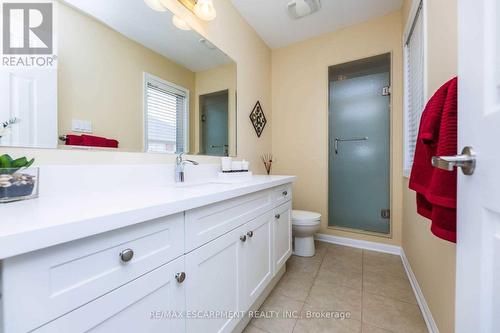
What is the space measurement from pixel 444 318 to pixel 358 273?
32.2 inches

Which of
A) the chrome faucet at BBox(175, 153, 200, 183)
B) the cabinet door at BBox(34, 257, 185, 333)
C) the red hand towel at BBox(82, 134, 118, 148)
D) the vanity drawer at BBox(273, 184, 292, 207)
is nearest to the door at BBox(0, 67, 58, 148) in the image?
the red hand towel at BBox(82, 134, 118, 148)

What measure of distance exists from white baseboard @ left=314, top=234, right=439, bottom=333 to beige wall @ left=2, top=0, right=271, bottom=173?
116cm

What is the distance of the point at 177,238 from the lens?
0.72m

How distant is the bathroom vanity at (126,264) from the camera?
0.40 m

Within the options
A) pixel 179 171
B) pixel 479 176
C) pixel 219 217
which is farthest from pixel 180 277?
pixel 479 176

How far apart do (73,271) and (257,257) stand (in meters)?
0.96

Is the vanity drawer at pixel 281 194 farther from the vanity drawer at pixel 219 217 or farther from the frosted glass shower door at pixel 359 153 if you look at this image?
the frosted glass shower door at pixel 359 153

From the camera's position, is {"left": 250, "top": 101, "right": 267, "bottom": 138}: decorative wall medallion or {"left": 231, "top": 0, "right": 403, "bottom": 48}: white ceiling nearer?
{"left": 231, "top": 0, "right": 403, "bottom": 48}: white ceiling

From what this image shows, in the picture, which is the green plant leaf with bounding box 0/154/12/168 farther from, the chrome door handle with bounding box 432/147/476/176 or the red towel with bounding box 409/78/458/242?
the red towel with bounding box 409/78/458/242

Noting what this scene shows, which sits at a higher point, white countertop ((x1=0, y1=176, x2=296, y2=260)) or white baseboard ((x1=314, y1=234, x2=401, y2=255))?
white countertop ((x1=0, y1=176, x2=296, y2=260))

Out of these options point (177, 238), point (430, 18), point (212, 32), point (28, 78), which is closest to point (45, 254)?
point (177, 238)

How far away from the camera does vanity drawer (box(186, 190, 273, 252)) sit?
0.79 meters

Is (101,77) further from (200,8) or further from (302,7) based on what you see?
(302,7)

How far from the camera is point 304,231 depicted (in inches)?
80.3
